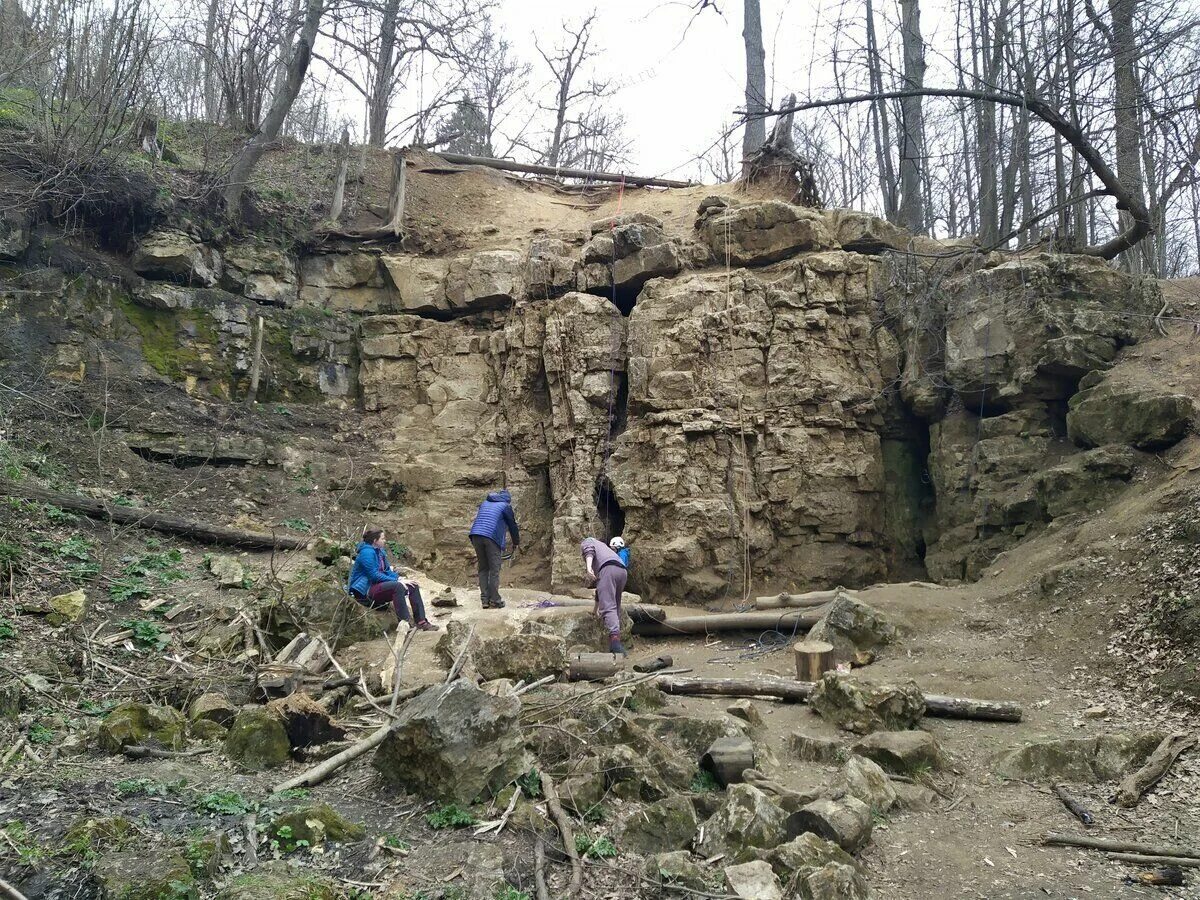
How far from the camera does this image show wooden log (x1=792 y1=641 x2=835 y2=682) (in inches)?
297

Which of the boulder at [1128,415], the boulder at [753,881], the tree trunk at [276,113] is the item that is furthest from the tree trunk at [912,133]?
the boulder at [753,881]

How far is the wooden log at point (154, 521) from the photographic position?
349 inches

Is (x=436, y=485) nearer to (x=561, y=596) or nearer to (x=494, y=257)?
(x=561, y=596)

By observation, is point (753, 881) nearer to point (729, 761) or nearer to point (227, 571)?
point (729, 761)

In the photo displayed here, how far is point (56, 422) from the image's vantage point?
10.8 metres

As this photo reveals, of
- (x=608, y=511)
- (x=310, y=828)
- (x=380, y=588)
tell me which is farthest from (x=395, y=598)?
(x=608, y=511)

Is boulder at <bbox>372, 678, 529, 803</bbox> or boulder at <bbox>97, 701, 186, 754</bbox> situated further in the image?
boulder at <bbox>97, 701, 186, 754</bbox>

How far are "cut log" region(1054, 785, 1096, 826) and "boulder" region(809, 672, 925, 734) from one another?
4.08ft

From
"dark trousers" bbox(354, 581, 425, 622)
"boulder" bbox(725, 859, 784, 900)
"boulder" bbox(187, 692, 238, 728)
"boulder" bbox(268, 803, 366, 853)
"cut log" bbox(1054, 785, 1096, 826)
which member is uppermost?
"dark trousers" bbox(354, 581, 425, 622)

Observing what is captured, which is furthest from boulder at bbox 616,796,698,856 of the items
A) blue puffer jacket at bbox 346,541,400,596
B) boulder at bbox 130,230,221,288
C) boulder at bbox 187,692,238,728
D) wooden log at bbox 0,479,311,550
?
boulder at bbox 130,230,221,288

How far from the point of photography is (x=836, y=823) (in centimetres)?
459

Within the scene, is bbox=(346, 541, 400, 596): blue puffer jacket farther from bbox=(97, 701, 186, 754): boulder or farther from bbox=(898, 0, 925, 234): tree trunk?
bbox=(898, 0, 925, 234): tree trunk

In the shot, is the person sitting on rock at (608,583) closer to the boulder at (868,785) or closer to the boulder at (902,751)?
the boulder at (902,751)

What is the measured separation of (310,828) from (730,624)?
664cm
